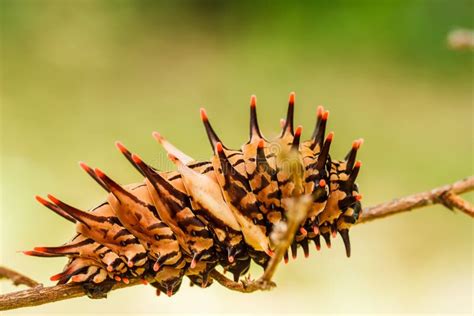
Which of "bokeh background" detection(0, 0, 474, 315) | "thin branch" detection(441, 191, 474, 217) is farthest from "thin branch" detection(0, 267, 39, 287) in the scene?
"bokeh background" detection(0, 0, 474, 315)

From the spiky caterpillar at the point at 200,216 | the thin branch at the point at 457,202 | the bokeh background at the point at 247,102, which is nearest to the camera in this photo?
the spiky caterpillar at the point at 200,216

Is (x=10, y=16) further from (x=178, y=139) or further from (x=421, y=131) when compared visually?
(x=421, y=131)

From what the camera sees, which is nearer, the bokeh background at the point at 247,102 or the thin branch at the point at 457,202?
the thin branch at the point at 457,202

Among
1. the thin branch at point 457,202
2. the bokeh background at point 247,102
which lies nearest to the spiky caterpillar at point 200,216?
the thin branch at point 457,202

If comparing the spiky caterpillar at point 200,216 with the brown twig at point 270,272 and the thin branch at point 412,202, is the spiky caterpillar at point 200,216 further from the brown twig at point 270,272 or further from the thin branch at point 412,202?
the thin branch at point 412,202

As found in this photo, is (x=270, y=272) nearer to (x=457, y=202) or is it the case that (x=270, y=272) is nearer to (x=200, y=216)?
(x=200, y=216)

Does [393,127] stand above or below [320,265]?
above

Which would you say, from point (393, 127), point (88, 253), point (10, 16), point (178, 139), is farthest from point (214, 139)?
point (10, 16)

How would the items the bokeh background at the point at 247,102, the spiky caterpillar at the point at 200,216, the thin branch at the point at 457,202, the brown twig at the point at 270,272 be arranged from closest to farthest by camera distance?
the brown twig at the point at 270,272, the spiky caterpillar at the point at 200,216, the thin branch at the point at 457,202, the bokeh background at the point at 247,102
